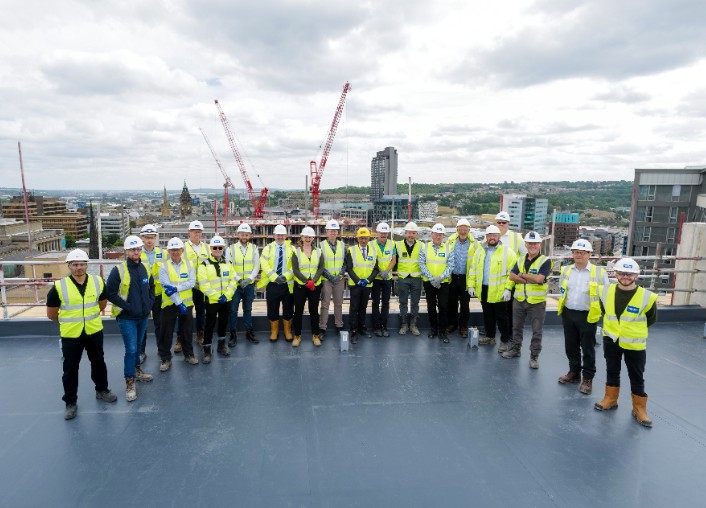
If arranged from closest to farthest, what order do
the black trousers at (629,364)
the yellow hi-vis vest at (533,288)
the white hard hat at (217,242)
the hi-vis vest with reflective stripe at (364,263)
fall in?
1. the black trousers at (629,364)
2. the yellow hi-vis vest at (533,288)
3. the white hard hat at (217,242)
4. the hi-vis vest with reflective stripe at (364,263)

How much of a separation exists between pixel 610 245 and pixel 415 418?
45.8 metres

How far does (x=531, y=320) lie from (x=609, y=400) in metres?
1.38

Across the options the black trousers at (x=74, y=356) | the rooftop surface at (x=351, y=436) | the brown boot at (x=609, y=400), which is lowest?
the rooftop surface at (x=351, y=436)

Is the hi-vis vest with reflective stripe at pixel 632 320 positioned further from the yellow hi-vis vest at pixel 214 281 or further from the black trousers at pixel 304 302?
the yellow hi-vis vest at pixel 214 281

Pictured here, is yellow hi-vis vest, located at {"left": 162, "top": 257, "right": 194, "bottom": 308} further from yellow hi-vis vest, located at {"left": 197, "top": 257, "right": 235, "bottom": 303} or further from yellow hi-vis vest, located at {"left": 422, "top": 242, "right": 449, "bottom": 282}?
yellow hi-vis vest, located at {"left": 422, "top": 242, "right": 449, "bottom": 282}

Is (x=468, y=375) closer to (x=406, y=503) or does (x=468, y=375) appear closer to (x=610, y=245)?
(x=406, y=503)

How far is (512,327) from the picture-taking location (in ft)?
18.9

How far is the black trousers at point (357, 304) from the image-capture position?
20.2 ft

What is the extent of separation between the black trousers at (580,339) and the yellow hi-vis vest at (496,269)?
97 cm

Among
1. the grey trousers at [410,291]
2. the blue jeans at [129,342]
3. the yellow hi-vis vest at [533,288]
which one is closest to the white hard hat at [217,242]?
the blue jeans at [129,342]

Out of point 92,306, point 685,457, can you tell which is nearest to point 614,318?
point 685,457

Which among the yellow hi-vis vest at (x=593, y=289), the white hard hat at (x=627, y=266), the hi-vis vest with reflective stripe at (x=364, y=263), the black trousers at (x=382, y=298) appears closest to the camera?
the white hard hat at (x=627, y=266)

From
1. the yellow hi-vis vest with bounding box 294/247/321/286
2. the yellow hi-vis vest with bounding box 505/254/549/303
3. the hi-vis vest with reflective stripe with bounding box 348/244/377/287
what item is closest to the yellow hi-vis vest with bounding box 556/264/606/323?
the yellow hi-vis vest with bounding box 505/254/549/303

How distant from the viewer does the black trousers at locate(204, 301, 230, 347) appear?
211 inches
